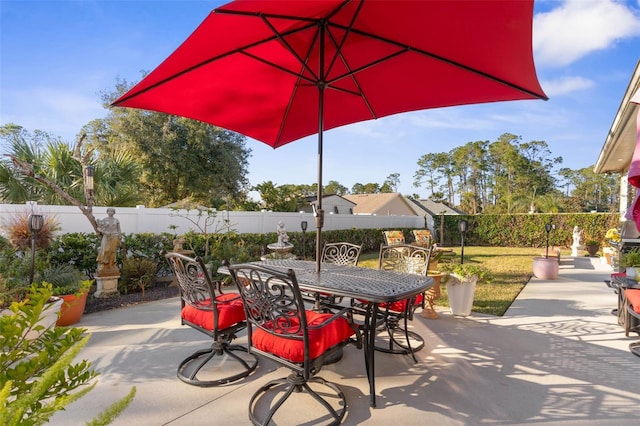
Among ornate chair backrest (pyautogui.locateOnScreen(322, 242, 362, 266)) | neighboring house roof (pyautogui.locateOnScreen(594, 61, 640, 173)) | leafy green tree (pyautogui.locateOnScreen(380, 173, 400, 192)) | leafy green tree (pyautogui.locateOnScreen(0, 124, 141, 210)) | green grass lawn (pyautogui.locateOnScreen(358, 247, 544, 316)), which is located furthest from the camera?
leafy green tree (pyautogui.locateOnScreen(380, 173, 400, 192))

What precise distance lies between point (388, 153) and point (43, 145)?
24.4 m

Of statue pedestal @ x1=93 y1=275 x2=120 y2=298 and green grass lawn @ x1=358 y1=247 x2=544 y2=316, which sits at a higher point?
statue pedestal @ x1=93 y1=275 x2=120 y2=298

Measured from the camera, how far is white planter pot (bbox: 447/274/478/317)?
448 centimetres

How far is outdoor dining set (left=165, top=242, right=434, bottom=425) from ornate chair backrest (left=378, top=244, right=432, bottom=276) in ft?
0.69

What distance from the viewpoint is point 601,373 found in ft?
9.55

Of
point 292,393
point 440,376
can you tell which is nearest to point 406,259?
point 440,376

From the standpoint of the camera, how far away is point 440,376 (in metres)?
2.82

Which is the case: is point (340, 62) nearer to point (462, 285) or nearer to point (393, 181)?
point (462, 285)

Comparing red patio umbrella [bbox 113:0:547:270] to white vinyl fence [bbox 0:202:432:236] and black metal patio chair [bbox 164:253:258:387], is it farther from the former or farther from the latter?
white vinyl fence [bbox 0:202:432:236]

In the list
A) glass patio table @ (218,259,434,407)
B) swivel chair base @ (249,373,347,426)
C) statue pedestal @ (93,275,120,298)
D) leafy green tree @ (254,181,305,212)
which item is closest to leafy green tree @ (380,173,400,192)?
leafy green tree @ (254,181,305,212)

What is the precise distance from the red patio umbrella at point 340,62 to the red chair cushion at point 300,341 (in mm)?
772

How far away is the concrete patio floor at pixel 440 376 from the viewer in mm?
2256

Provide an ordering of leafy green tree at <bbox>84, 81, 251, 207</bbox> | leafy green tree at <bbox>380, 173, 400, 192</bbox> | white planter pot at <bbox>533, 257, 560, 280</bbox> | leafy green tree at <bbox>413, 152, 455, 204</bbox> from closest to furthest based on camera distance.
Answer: white planter pot at <bbox>533, 257, 560, 280</bbox> → leafy green tree at <bbox>84, 81, 251, 207</bbox> → leafy green tree at <bbox>413, 152, 455, 204</bbox> → leafy green tree at <bbox>380, 173, 400, 192</bbox>

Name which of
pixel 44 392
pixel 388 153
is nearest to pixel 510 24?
pixel 44 392
